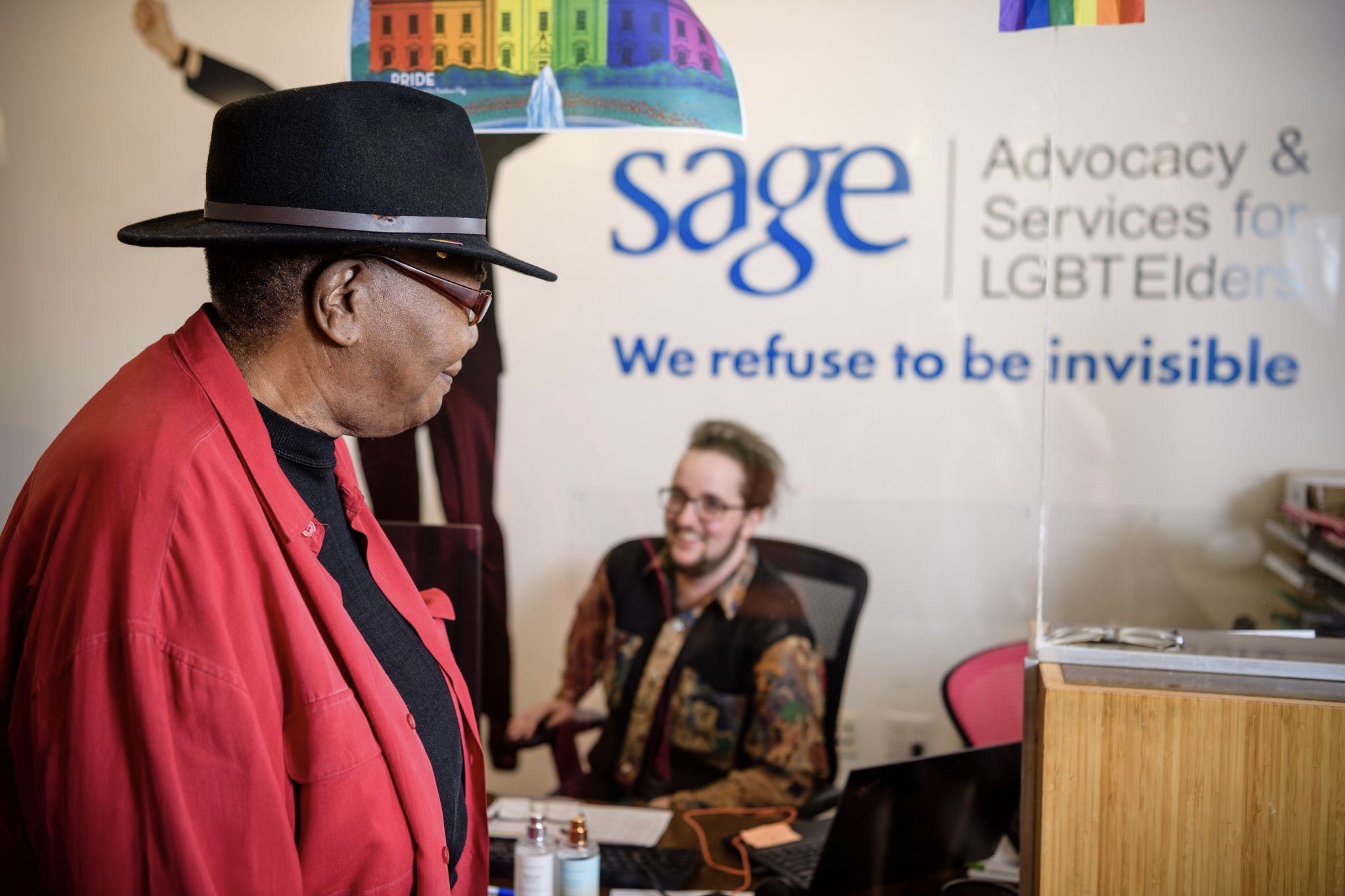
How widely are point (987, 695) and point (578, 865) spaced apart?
63.8 inches

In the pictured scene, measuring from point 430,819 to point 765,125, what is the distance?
96.2 inches

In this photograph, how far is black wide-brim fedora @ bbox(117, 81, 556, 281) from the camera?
113cm

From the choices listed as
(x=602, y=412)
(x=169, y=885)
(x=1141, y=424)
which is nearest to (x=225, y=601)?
(x=169, y=885)

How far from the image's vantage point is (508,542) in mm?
3408

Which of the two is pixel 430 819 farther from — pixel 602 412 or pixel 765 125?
pixel 765 125

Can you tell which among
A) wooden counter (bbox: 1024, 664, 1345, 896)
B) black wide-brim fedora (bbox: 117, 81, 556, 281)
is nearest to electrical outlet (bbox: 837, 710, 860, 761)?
wooden counter (bbox: 1024, 664, 1345, 896)

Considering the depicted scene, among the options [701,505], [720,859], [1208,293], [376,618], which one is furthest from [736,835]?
[1208,293]

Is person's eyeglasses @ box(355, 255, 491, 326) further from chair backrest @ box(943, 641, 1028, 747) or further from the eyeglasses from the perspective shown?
chair backrest @ box(943, 641, 1028, 747)

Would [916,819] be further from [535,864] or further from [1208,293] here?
[1208,293]

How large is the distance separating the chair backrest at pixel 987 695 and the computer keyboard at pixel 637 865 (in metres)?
1.13

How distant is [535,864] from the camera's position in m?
1.58

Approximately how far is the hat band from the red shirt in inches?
4.7

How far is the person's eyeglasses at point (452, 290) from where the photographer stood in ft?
3.89

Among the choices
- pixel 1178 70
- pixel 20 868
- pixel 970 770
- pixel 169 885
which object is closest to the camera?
pixel 169 885
